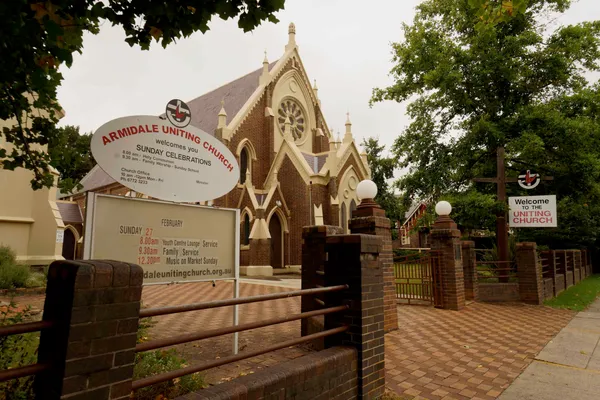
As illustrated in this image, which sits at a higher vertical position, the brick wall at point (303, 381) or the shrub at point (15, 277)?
the shrub at point (15, 277)

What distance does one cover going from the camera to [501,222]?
12.9 meters

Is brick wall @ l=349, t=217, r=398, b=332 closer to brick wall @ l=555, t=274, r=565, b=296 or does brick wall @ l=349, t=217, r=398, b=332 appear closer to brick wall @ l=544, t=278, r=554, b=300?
brick wall @ l=544, t=278, r=554, b=300

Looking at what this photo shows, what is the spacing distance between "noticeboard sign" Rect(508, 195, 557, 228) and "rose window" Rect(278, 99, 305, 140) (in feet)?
55.6

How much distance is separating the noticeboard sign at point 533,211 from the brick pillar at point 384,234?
A: 8.36 meters

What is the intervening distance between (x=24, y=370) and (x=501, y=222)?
45.9 feet

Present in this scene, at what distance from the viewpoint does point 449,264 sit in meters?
9.52

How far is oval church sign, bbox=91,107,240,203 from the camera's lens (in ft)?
13.2

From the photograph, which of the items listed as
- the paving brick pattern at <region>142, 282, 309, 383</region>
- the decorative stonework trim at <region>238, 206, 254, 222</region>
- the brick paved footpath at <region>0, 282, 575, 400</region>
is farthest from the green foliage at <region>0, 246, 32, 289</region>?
the decorative stonework trim at <region>238, 206, 254, 222</region>

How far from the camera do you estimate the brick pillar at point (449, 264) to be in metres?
9.38

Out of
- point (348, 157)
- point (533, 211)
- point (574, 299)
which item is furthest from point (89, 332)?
point (348, 157)

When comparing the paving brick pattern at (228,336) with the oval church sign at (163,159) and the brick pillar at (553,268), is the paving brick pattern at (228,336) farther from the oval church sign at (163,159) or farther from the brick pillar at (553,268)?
the brick pillar at (553,268)

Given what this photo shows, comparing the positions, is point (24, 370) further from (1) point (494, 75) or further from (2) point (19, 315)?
(1) point (494, 75)

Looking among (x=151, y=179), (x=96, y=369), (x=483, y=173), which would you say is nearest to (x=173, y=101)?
(x=151, y=179)

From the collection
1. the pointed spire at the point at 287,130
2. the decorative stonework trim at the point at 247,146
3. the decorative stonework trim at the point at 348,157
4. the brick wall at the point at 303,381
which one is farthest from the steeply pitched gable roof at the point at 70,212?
the brick wall at the point at 303,381
